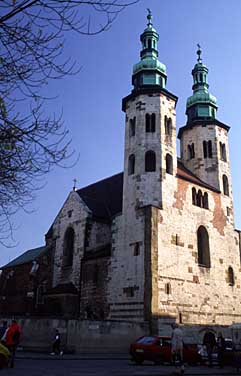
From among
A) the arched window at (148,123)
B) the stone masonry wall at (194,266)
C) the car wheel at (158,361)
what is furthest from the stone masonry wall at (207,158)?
the car wheel at (158,361)

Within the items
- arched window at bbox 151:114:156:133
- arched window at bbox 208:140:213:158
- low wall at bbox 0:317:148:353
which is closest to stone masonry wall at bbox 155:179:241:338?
low wall at bbox 0:317:148:353

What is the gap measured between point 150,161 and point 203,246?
7.54 meters

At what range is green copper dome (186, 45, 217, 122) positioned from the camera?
37.1m

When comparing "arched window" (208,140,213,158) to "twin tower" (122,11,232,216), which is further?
"arched window" (208,140,213,158)

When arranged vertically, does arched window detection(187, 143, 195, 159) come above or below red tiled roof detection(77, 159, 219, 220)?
above

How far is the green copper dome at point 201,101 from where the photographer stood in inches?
1462

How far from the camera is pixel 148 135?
2967 cm

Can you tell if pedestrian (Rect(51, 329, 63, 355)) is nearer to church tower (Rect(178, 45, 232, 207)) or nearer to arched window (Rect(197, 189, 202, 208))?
arched window (Rect(197, 189, 202, 208))

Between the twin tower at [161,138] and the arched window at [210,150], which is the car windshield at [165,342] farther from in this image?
the arched window at [210,150]

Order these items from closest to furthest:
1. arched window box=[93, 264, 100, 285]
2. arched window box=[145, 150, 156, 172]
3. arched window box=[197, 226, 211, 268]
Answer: arched window box=[93, 264, 100, 285] → arched window box=[145, 150, 156, 172] → arched window box=[197, 226, 211, 268]

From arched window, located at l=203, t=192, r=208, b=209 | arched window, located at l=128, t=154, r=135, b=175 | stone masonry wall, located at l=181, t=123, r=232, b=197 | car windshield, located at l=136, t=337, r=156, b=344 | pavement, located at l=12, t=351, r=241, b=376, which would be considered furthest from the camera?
stone masonry wall, located at l=181, t=123, r=232, b=197

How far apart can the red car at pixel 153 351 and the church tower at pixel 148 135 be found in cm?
1083

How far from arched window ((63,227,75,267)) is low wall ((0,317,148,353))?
32.9 feet

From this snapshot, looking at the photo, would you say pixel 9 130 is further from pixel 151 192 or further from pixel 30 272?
pixel 30 272
